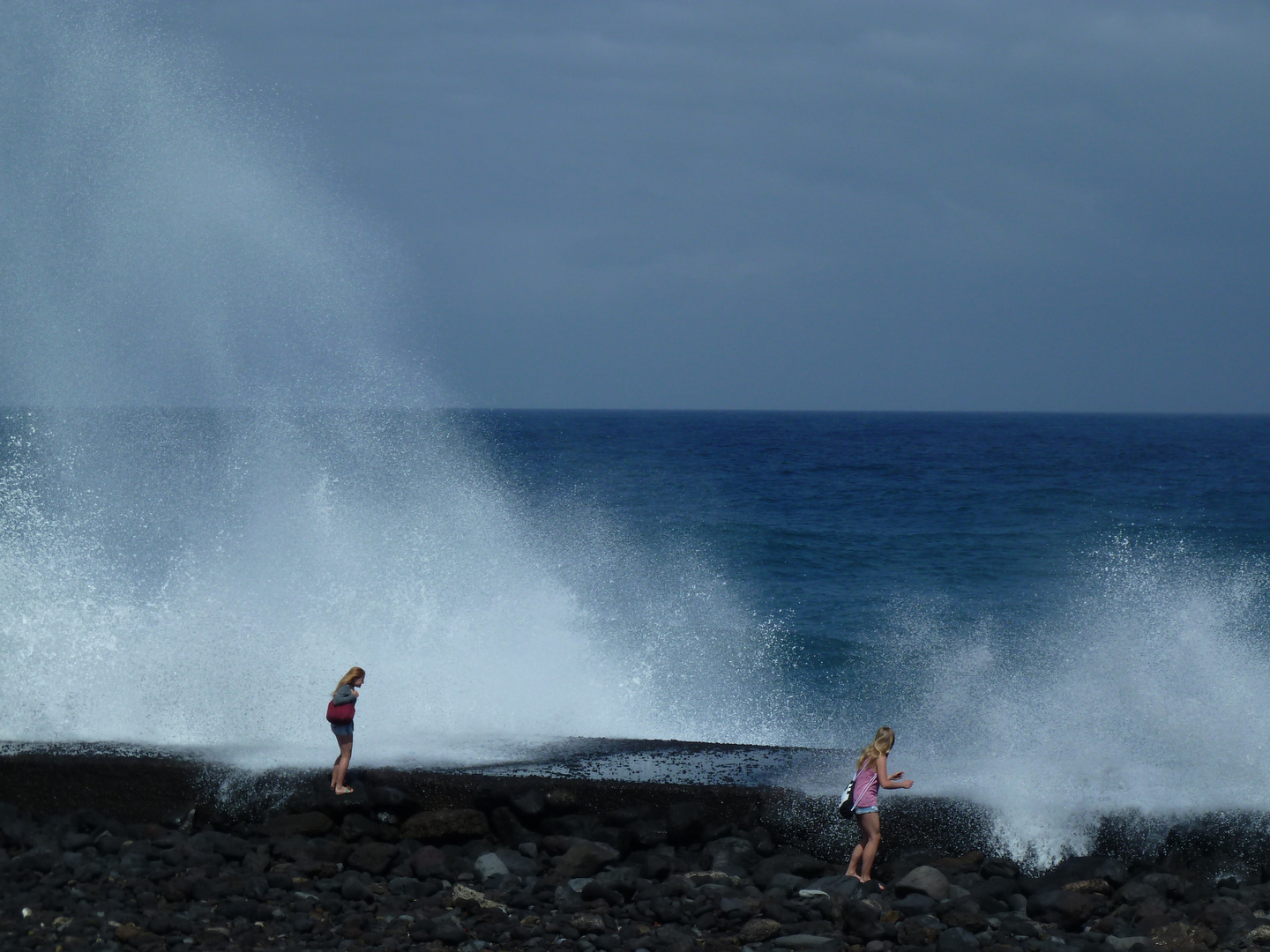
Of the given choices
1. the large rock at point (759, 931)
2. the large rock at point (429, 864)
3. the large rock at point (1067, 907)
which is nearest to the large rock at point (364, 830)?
the large rock at point (429, 864)

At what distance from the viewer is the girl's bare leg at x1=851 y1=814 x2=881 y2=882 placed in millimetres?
5855

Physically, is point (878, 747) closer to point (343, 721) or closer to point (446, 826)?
point (446, 826)

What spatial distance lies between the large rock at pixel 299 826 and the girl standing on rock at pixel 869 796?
8.71 feet

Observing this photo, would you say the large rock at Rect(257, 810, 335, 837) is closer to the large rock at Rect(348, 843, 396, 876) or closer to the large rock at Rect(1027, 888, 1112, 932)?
the large rock at Rect(348, 843, 396, 876)

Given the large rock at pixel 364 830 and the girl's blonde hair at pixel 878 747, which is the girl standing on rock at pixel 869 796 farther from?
the large rock at pixel 364 830

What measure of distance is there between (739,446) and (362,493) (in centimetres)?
3905

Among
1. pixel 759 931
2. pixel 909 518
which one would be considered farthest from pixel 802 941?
pixel 909 518

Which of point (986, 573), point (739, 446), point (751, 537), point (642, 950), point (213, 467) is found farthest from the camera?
point (739, 446)

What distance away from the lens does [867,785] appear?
5961 millimetres

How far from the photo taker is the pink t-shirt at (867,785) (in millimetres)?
5906

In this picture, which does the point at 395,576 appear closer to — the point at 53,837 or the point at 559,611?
the point at 559,611

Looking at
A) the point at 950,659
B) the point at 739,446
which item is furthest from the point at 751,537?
the point at 739,446

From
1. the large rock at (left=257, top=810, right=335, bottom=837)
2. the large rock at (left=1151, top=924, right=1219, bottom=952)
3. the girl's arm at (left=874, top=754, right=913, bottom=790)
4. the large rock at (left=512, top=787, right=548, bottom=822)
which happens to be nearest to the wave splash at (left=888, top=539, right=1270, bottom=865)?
the girl's arm at (left=874, top=754, right=913, bottom=790)

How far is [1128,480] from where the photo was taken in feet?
111
